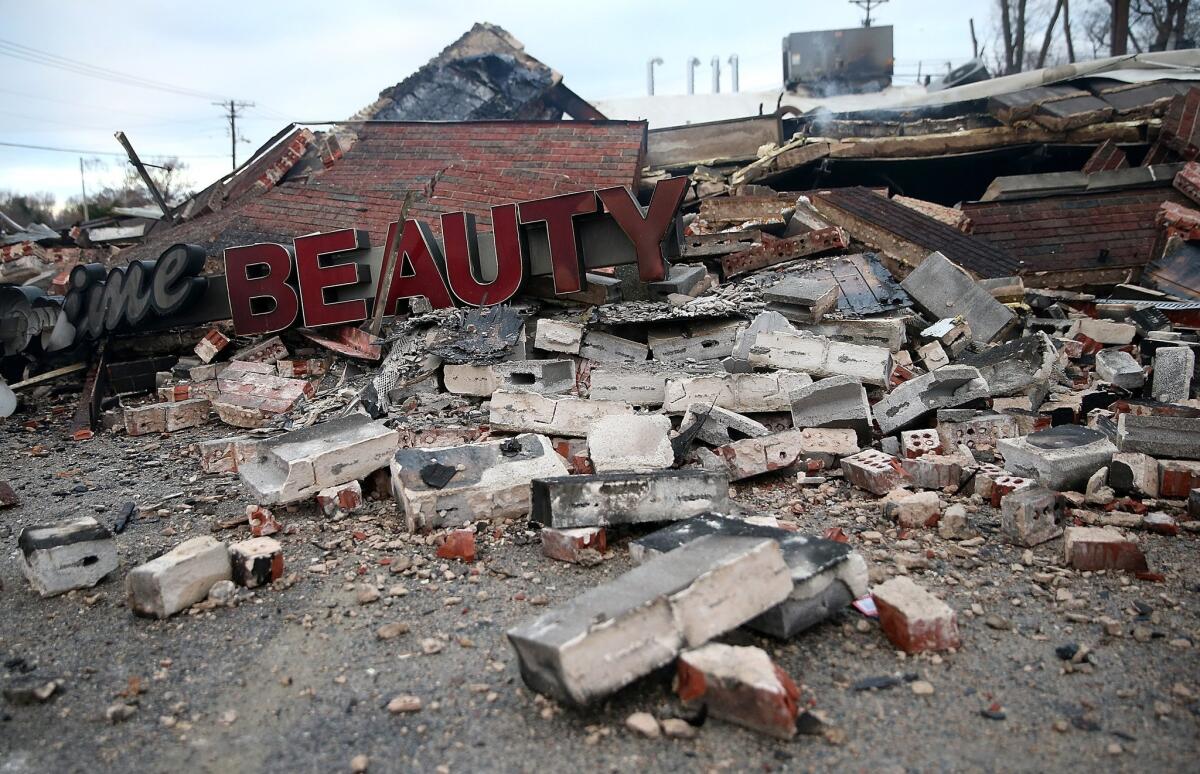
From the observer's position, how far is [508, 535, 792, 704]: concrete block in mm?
2434

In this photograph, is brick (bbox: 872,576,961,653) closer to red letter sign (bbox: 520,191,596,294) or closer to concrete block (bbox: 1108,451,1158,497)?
concrete block (bbox: 1108,451,1158,497)

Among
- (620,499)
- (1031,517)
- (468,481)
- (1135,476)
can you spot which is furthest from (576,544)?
(1135,476)

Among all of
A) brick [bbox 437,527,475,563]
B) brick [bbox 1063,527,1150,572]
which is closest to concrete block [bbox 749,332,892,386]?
brick [bbox 1063,527,1150,572]

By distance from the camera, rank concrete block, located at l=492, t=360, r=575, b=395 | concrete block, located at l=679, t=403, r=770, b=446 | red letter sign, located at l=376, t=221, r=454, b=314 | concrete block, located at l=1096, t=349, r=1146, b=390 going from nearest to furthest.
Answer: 1. concrete block, located at l=679, t=403, r=770, b=446
2. concrete block, located at l=1096, t=349, r=1146, b=390
3. concrete block, located at l=492, t=360, r=575, b=395
4. red letter sign, located at l=376, t=221, r=454, b=314

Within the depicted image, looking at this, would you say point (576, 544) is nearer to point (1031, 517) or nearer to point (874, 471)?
point (874, 471)

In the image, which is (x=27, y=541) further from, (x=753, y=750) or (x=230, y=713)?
(x=753, y=750)

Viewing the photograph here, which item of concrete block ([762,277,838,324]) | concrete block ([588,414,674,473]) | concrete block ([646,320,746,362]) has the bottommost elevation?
concrete block ([588,414,674,473])

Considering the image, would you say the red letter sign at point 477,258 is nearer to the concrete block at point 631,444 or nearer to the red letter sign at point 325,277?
the red letter sign at point 325,277

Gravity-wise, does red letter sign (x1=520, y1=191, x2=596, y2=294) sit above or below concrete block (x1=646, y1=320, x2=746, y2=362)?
above

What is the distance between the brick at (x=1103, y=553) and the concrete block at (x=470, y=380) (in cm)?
398

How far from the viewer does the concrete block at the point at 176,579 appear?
11.2ft

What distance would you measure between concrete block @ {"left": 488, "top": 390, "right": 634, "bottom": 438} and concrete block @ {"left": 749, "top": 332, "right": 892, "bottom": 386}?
122 cm

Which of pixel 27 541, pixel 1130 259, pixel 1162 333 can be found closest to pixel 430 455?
pixel 27 541

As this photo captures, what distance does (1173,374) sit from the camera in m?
5.86
